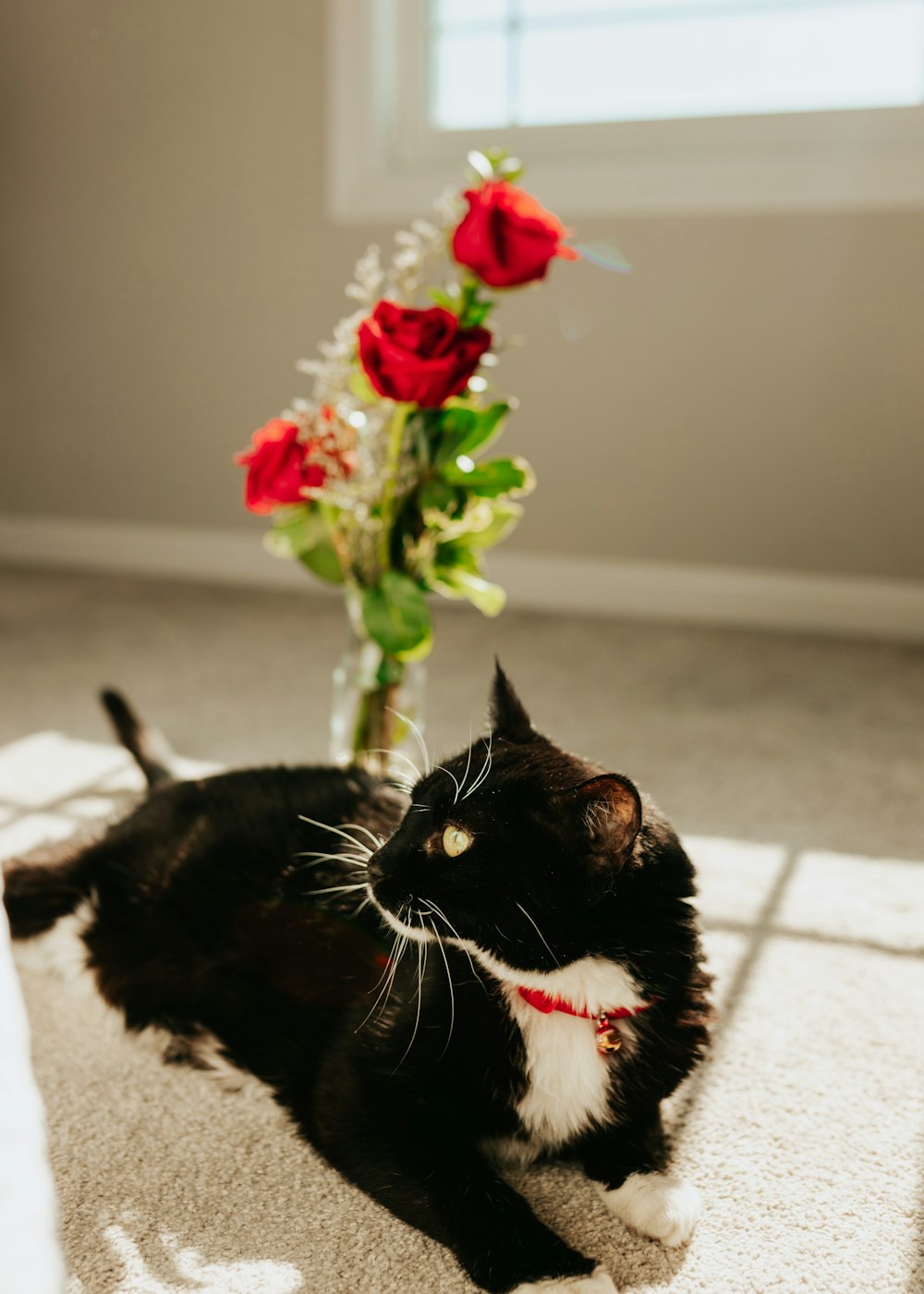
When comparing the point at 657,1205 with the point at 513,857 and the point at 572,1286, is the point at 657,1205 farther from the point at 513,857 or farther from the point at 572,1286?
the point at 513,857

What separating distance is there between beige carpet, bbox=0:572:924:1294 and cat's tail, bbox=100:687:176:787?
0.23 metres

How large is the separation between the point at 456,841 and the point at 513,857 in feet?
0.14

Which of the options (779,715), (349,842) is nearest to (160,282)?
(779,715)

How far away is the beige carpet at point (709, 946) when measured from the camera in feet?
2.35

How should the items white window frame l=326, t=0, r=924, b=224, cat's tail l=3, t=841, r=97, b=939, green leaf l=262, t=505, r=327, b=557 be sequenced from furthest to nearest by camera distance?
white window frame l=326, t=0, r=924, b=224 < green leaf l=262, t=505, r=327, b=557 < cat's tail l=3, t=841, r=97, b=939

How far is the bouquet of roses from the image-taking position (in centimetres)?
92

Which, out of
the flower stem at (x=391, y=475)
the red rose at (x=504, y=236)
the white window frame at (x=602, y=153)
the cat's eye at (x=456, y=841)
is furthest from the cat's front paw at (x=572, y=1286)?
the white window frame at (x=602, y=153)

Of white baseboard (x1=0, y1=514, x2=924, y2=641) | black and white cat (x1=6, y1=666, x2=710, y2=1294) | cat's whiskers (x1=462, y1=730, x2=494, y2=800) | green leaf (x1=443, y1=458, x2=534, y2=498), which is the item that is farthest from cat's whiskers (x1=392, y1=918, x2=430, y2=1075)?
white baseboard (x1=0, y1=514, x2=924, y2=641)

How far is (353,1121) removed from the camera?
72cm

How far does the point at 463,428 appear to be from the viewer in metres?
1.00

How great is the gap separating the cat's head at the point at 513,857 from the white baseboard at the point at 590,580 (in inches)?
68.0

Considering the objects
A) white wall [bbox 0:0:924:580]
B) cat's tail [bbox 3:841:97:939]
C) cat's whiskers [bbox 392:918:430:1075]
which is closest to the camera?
cat's whiskers [bbox 392:918:430:1075]

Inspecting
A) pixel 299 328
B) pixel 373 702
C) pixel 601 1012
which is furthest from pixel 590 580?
pixel 601 1012

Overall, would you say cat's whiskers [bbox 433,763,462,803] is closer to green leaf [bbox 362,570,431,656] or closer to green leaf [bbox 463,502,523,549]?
green leaf [bbox 362,570,431,656]
